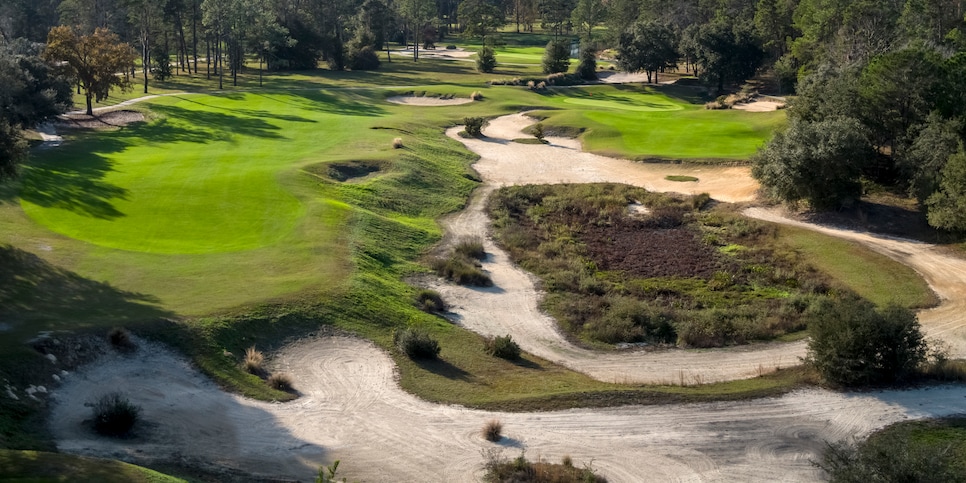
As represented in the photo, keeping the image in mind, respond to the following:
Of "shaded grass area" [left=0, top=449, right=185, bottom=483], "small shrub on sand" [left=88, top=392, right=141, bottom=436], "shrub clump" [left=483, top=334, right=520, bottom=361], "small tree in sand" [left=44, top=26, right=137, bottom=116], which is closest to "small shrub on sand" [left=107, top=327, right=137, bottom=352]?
"small shrub on sand" [left=88, top=392, right=141, bottom=436]

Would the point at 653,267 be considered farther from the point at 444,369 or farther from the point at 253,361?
the point at 253,361

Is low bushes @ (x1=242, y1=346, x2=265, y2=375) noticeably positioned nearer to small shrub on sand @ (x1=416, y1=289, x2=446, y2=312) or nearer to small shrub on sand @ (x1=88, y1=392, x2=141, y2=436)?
small shrub on sand @ (x1=88, y1=392, x2=141, y2=436)

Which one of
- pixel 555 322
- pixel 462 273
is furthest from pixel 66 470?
pixel 462 273

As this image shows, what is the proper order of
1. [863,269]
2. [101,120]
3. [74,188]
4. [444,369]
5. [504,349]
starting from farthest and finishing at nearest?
1. [101,120]
2. [74,188]
3. [863,269]
4. [504,349]
5. [444,369]

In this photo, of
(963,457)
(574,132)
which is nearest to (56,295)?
(963,457)

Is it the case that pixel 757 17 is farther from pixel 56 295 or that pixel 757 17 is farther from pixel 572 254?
pixel 56 295
